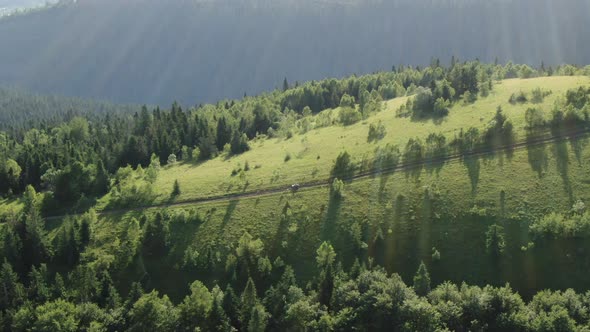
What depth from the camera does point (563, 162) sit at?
109812 mm

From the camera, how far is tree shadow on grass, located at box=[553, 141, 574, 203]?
101 m

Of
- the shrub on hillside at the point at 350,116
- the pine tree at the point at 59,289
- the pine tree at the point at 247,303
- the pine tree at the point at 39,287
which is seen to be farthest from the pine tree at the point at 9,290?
the shrub on hillside at the point at 350,116

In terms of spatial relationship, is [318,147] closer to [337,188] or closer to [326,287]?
[337,188]

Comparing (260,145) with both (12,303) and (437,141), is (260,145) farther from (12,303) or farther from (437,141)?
(12,303)

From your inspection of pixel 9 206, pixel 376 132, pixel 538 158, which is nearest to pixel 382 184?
pixel 538 158

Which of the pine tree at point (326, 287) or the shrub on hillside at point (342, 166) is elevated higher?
the shrub on hillside at point (342, 166)

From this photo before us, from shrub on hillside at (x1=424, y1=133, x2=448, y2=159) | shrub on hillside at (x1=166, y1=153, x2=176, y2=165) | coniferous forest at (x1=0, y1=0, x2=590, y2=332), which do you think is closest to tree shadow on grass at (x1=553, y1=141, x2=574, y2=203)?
coniferous forest at (x1=0, y1=0, x2=590, y2=332)

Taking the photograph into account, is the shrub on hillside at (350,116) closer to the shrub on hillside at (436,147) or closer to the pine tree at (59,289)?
the shrub on hillside at (436,147)

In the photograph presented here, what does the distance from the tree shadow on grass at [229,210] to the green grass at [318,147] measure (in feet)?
19.8

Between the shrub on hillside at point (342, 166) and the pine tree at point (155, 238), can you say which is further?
the shrub on hillside at point (342, 166)

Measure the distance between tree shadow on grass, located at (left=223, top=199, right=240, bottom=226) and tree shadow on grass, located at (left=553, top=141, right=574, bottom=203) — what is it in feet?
237

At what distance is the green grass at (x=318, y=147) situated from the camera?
4936 inches

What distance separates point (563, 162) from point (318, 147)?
66.7 meters

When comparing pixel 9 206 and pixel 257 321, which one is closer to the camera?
pixel 257 321
